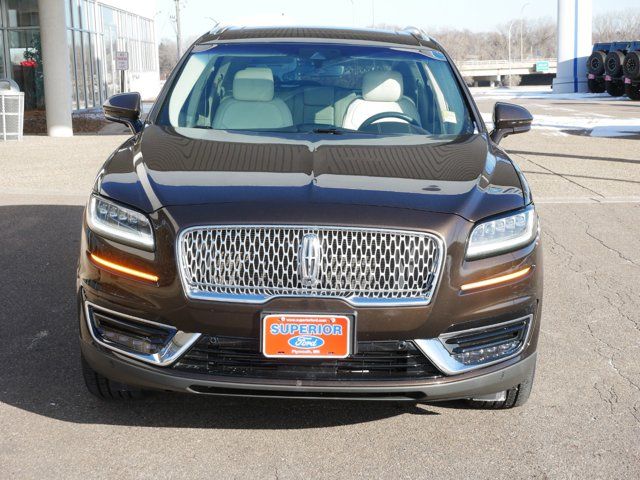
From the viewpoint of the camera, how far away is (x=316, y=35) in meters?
5.67

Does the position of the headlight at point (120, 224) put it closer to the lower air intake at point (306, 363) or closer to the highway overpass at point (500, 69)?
the lower air intake at point (306, 363)

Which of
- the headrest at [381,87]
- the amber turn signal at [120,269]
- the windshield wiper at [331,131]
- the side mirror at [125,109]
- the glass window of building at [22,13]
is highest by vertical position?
the glass window of building at [22,13]

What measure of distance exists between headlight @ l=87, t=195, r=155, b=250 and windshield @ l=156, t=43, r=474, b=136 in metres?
1.25

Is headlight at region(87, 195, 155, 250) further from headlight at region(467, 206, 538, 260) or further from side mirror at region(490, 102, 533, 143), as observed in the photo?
side mirror at region(490, 102, 533, 143)

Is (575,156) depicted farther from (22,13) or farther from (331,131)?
(22,13)

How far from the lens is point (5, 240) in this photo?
819 cm

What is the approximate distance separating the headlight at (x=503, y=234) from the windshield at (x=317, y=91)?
3.89 feet

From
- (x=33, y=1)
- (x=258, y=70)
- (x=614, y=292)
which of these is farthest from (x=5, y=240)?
(x=33, y=1)

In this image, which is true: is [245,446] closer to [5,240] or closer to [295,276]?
[295,276]

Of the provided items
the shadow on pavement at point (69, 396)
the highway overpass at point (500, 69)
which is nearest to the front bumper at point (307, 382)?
the shadow on pavement at point (69, 396)

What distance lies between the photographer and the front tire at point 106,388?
4062 millimetres

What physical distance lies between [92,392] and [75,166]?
10.4m

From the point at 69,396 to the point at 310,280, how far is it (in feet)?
4.73

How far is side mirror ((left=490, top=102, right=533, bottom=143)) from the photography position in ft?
17.2
